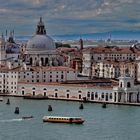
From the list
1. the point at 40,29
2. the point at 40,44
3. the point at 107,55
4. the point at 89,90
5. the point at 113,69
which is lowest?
the point at 89,90

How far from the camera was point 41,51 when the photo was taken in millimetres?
26422

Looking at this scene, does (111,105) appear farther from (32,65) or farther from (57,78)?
(32,65)

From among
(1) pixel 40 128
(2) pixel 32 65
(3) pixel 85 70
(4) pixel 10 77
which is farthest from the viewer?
(3) pixel 85 70

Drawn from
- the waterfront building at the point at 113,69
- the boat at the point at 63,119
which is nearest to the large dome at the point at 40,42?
the waterfront building at the point at 113,69

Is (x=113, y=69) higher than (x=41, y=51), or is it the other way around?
(x=41, y=51)

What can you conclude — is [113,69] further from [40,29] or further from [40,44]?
[40,29]

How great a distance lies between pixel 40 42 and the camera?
2667cm

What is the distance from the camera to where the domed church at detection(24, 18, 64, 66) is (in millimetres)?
26094

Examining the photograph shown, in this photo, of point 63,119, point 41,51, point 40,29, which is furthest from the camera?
point 40,29

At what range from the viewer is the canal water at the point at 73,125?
1362 centimetres

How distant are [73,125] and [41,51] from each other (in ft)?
37.3

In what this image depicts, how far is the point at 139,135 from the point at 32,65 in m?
11.7

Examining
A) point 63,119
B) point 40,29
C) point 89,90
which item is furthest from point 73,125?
point 40,29

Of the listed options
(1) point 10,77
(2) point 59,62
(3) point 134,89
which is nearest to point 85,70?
(2) point 59,62
